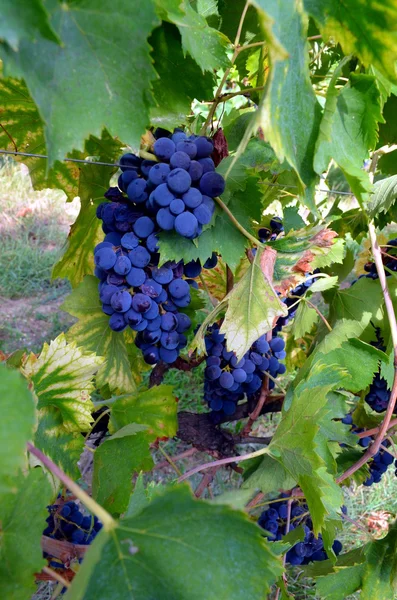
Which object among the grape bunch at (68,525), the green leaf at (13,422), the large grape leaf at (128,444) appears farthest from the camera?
the grape bunch at (68,525)

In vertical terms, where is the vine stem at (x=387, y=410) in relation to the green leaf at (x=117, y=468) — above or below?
below

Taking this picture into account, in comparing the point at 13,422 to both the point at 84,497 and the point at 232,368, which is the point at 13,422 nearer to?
the point at 84,497

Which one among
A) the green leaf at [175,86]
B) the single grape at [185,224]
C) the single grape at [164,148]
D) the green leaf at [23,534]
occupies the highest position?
the green leaf at [175,86]

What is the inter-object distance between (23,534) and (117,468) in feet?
0.88

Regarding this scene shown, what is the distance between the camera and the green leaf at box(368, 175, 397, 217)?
0.94 m

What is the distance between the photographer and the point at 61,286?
267cm

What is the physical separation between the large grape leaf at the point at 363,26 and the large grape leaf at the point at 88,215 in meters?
0.40

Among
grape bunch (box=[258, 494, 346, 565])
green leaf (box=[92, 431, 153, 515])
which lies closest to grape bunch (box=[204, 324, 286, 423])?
green leaf (box=[92, 431, 153, 515])

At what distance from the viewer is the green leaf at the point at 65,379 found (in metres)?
0.71

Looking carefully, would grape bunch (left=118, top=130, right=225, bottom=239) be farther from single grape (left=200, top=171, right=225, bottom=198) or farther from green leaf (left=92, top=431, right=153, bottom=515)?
green leaf (left=92, top=431, right=153, bottom=515)

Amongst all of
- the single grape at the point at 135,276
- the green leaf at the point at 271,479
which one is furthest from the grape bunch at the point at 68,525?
the single grape at the point at 135,276

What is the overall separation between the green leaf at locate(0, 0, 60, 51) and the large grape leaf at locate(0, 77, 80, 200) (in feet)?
1.08

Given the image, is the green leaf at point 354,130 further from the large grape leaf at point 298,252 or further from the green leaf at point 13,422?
the green leaf at point 13,422

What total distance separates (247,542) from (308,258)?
496 millimetres
